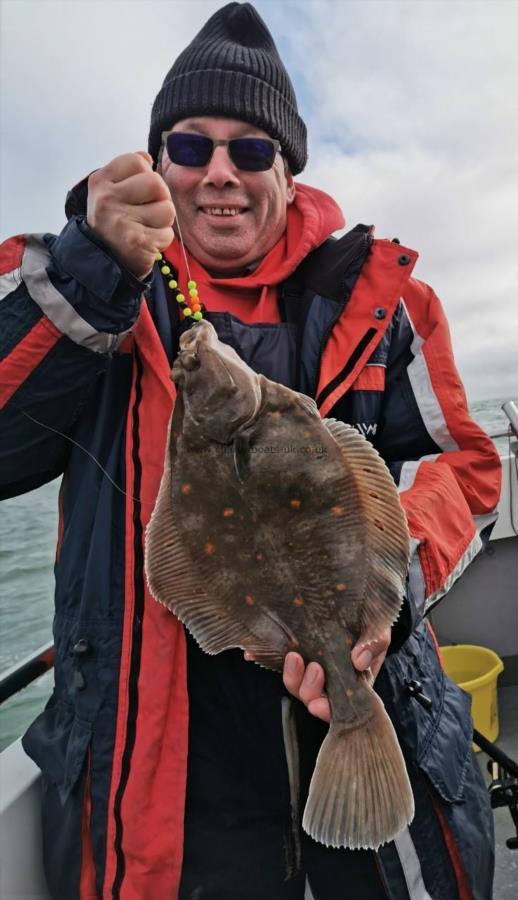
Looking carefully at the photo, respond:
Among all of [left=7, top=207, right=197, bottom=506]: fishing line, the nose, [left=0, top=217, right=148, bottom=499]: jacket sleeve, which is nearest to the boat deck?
[left=7, top=207, right=197, bottom=506]: fishing line

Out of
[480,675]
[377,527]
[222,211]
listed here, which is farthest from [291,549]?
[480,675]

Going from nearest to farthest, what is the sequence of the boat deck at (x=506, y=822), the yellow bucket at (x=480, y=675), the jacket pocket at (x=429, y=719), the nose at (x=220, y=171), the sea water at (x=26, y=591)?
1. the jacket pocket at (x=429, y=719)
2. the nose at (x=220, y=171)
3. the boat deck at (x=506, y=822)
4. the yellow bucket at (x=480, y=675)
5. the sea water at (x=26, y=591)

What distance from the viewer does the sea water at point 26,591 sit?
7758mm

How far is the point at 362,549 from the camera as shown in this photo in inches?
63.6

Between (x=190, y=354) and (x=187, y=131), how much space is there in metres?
1.28

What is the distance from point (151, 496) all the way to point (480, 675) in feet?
12.2

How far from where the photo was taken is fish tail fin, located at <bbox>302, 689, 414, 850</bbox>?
150 cm

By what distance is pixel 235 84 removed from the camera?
2.35 metres

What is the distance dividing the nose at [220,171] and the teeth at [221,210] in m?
0.08

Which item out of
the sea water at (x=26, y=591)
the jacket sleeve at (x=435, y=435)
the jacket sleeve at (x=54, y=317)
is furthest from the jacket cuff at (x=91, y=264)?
the sea water at (x=26, y=591)

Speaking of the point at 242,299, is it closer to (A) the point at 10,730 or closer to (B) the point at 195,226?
(B) the point at 195,226

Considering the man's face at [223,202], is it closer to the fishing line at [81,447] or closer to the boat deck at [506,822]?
the fishing line at [81,447]

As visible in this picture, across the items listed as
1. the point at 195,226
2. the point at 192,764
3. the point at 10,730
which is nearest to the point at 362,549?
the point at 192,764

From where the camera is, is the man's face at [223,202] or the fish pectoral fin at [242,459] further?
the man's face at [223,202]
